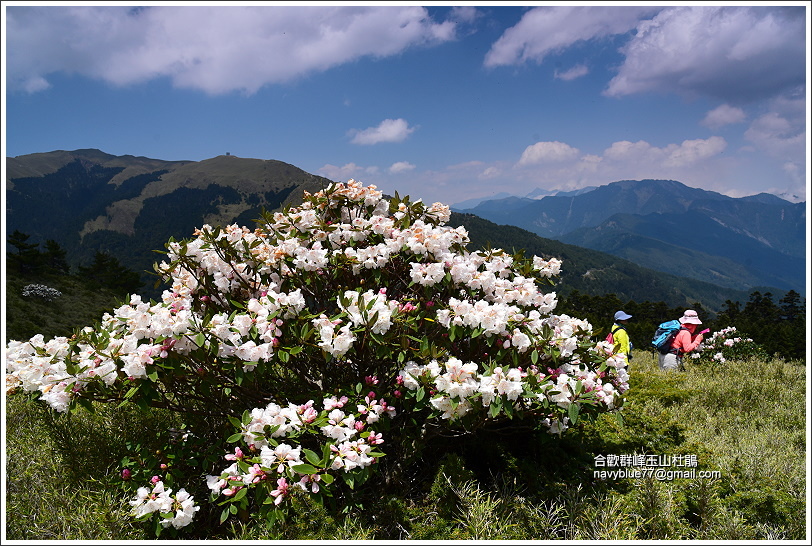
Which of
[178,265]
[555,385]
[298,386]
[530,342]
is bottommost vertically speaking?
[298,386]

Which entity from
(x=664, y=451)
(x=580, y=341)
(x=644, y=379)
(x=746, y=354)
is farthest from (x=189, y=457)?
(x=746, y=354)

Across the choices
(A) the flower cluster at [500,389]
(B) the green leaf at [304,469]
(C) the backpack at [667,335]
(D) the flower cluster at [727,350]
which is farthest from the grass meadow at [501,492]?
(D) the flower cluster at [727,350]

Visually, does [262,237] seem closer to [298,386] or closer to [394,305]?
[298,386]

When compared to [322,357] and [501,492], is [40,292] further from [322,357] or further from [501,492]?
[501,492]

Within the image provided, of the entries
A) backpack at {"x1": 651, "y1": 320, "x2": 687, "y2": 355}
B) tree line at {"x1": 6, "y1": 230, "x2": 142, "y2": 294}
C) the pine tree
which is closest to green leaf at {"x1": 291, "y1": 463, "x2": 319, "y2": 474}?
backpack at {"x1": 651, "y1": 320, "x2": 687, "y2": 355}

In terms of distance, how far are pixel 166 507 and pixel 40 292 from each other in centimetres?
3570

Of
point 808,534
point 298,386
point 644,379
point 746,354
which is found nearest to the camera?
point 808,534

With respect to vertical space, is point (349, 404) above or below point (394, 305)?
below

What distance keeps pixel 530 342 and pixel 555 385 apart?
1.33ft

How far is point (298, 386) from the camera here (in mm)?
4328

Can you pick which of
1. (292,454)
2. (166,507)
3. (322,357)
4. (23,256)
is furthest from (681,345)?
(23,256)

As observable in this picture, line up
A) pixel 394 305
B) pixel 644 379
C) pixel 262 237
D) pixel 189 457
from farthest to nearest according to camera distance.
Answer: pixel 644 379 < pixel 262 237 < pixel 189 457 < pixel 394 305

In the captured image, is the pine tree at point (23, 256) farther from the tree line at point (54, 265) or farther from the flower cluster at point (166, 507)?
the flower cluster at point (166, 507)

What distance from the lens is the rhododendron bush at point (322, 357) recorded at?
2.97 metres
